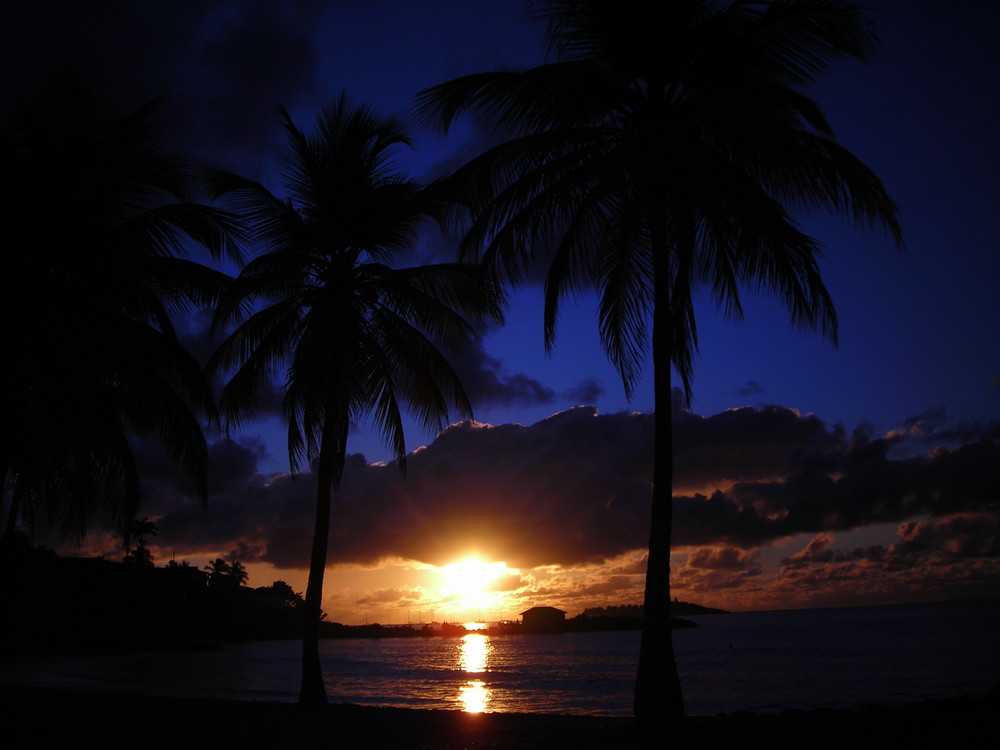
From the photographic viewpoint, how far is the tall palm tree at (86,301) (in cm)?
904

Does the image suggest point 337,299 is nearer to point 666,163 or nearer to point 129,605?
point 666,163

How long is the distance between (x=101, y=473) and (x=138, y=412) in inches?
46.3

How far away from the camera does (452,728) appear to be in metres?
10.5

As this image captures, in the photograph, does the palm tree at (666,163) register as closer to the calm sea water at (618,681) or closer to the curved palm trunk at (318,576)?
the curved palm trunk at (318,576)

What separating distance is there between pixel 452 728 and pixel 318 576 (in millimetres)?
3906

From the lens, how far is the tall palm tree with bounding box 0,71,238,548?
9039 millimetres

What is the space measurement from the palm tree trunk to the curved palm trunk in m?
6.14

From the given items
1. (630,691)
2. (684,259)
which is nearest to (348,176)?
(684,259)

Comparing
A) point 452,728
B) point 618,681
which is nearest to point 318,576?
point 452,728

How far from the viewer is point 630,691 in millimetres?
35344

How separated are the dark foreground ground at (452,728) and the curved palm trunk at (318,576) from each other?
1.37 feet

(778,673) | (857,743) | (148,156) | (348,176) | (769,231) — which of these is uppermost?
(348,176)

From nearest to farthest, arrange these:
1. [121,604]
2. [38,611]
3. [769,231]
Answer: [769,231]
[38,611]
[121,604]

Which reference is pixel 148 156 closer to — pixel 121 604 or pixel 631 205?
pixel 631 205
